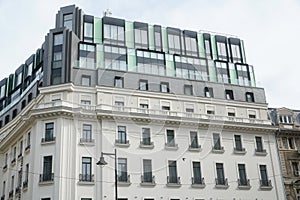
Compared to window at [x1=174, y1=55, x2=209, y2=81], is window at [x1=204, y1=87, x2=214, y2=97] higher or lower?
lower

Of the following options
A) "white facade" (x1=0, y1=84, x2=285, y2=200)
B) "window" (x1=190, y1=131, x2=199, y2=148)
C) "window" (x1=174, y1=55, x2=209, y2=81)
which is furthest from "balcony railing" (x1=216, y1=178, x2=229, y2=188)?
"window" (x1=174, y1=55, x2=209, y2=81)

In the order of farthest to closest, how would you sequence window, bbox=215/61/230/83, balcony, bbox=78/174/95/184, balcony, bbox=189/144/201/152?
window, bbox=215/61/230/83, balcony, bbox=189/144/201/152, balcony, bbox=78/174/95/184

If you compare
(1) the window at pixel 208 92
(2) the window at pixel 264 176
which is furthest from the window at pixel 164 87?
(2) the window at pixel 264 176

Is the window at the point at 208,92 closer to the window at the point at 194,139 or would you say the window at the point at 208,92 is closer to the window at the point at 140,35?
the window at the point at 194,139

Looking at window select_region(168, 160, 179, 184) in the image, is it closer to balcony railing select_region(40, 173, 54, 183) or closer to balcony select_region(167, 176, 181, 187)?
balcony select_region(167, 176, 181, 187)

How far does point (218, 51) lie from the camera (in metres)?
55.0

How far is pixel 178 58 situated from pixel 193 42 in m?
4.36

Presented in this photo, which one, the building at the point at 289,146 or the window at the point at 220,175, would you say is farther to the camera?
the building at the point at 289,146

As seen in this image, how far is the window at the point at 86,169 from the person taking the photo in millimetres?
41094

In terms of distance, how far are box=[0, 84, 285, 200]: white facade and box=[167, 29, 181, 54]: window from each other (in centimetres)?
737

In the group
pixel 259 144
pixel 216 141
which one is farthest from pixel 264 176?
pixel 216 141

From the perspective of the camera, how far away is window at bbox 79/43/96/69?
46.6 m

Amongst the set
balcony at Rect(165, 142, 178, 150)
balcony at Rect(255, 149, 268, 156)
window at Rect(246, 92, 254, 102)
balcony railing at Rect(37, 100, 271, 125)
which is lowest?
balcony at Rect(255, 149, 268, 156)

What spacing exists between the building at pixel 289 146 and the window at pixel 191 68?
32.7ft
